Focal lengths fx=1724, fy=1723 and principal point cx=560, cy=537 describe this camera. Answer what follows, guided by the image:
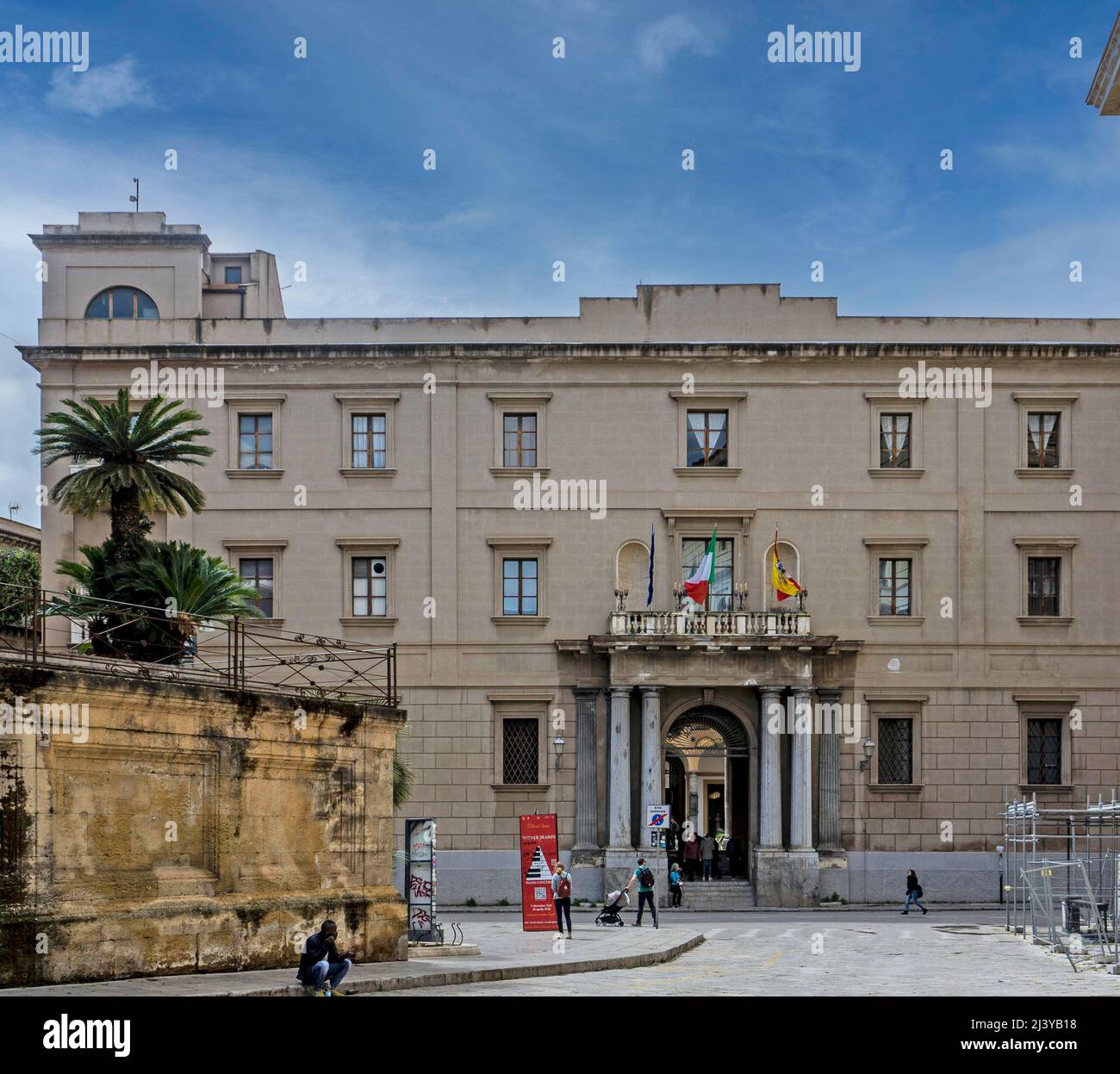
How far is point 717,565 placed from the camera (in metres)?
49.2

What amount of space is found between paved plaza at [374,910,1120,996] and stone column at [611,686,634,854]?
466cm

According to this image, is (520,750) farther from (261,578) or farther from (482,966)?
(482,966)

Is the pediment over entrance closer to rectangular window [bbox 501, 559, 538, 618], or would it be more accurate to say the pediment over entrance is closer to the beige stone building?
the beige stone building

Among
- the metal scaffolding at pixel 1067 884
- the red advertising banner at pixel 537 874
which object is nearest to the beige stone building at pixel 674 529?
the metal scaffolding at pixel 1067 884

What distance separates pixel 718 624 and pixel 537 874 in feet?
48.2

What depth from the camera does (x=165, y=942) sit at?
2262cm

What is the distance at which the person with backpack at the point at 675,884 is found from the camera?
46175 millimetres

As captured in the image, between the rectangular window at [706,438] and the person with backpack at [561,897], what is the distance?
1722 cm

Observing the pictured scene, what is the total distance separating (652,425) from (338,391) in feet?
29.7

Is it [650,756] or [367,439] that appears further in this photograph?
[367,439]

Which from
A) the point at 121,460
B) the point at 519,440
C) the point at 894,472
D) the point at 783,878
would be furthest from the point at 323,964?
the point at 894,472

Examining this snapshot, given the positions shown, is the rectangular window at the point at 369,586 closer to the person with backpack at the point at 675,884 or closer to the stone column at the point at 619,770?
the stone column at the point at 619,770
